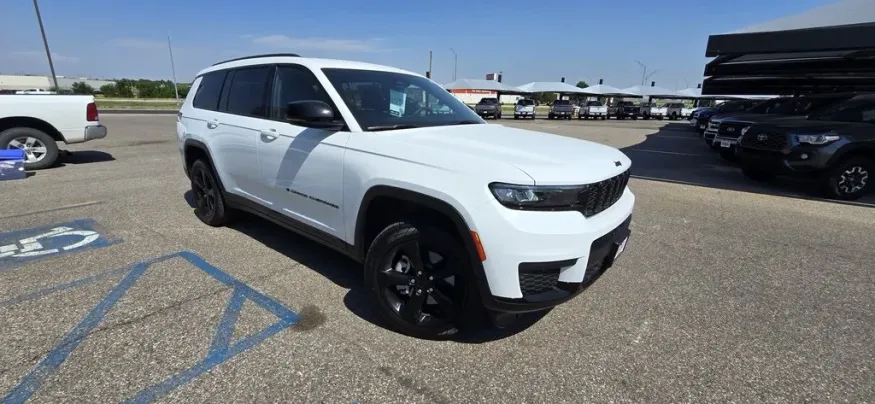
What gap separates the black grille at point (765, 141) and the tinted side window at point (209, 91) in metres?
8.51

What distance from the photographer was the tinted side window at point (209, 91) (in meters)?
4.39

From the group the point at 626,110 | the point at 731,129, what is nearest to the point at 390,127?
the point at 731,129

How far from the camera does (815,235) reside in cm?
513

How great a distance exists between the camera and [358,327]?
9.20ft

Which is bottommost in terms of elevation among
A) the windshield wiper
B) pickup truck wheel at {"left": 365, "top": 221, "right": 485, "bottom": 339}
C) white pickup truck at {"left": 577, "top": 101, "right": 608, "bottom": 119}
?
white pickup truck at {"left": 577, "top": 101, "right": 608, "bottom": 119}

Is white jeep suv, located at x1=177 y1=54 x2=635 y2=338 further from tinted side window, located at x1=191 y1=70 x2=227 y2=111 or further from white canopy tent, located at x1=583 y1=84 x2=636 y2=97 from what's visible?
white canopy tent, located at x1=583 y1=84 x2=636 y2=97

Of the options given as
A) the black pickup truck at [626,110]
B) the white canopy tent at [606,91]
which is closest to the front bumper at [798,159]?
the black pickup truck at [626,110]

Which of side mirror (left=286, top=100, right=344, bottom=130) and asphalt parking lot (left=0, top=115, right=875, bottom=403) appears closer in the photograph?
asphalt parking lot (left=0, top=115, right=875, bottom=403)

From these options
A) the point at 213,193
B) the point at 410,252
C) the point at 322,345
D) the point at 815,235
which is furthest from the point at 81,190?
the point at 815,235

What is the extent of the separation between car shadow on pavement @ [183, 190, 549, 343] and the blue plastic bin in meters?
4.93

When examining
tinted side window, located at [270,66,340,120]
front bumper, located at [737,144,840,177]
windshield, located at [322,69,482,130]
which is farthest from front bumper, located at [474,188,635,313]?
front bumper, located at [737,144,840,177]

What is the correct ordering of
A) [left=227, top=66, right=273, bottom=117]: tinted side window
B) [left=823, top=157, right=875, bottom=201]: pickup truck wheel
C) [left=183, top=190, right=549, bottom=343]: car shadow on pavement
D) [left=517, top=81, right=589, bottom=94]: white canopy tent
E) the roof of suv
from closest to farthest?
[left=183, top=190, right=549, bottom=343]: car shadow on pavement, the roof of suv, [left=227, top=66, right=273, bottom=117]: tinted side window, [left=823, top=157, right=875, bottom=201]: pickup truck wheel, [left=517, top=81, right=589, bottom=94]: white canopy tent

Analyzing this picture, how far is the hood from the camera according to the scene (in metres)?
2.25

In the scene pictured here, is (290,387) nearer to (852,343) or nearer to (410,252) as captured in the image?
(410,252)
